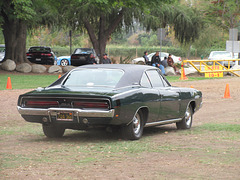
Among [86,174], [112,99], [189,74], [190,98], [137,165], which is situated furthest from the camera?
[189,74]

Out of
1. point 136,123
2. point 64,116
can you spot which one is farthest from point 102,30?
point 64,116

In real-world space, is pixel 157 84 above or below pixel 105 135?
above

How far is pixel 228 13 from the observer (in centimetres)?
4631

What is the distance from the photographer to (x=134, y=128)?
32.4ft

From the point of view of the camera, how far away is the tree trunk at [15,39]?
3756 centimetres

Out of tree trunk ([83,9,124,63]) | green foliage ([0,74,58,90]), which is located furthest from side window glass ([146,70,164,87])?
tree trunk ([83,9,124,63])

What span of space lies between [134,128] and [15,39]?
29.2m

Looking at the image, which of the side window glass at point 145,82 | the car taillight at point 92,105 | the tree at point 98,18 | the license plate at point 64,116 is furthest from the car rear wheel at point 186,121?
the tree at point 98,18

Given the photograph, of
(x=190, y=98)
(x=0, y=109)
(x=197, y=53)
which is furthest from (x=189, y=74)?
(x=197, y=53)

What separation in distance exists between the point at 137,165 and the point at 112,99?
73.1 inches

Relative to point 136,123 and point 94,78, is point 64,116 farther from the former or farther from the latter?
point 136,123

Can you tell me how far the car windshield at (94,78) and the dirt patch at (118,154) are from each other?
1000 mm

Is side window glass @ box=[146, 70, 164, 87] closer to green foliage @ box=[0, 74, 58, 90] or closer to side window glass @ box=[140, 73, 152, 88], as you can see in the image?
side window glass @ box=[140, 73, 152, 88]

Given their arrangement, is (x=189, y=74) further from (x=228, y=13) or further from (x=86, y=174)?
(x=86, y=174)
